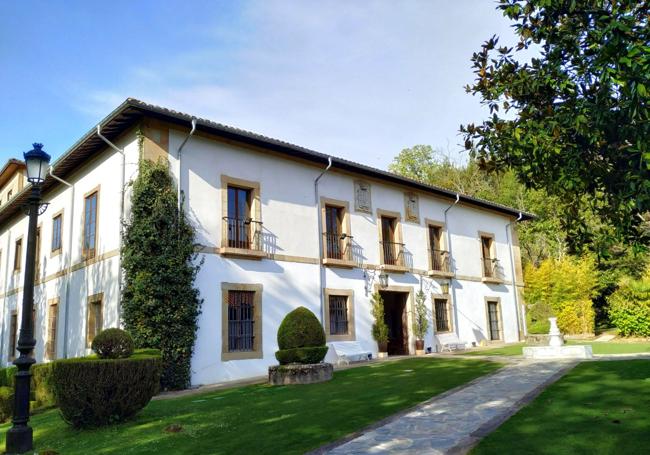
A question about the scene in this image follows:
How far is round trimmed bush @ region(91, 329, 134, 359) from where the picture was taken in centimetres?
770

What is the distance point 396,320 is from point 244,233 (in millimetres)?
7017

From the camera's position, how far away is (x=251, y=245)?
14234mm

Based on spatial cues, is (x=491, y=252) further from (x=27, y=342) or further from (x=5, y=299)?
(x=5, y=299)

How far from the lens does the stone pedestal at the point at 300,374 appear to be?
1074 cm

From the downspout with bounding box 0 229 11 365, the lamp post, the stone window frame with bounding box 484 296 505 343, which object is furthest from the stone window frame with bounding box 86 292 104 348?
the stone window frame with bounding box 484 296 505 343

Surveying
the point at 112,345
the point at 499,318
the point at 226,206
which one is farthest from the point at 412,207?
the point at 112,345

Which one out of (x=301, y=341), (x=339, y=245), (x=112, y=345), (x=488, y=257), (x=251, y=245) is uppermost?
(x=488, y=257)

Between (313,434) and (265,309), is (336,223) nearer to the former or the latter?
(265,309)

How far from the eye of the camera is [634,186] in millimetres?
5164

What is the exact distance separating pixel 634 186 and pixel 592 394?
11.3ft

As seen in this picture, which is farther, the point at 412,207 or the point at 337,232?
the point at 412,207

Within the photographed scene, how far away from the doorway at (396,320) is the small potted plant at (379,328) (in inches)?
40.8

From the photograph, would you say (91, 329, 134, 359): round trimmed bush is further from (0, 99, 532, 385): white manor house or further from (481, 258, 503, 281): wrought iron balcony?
(481, 258, 503, 281): wrought iron balcony

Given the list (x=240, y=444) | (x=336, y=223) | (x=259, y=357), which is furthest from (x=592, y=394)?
(x=336, y=223)
